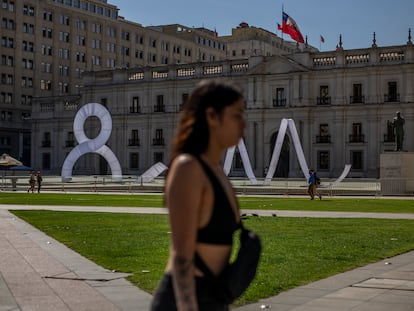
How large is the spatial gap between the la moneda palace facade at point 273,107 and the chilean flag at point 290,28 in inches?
72.2

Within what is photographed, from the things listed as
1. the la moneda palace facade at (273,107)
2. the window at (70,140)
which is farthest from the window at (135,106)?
the window at (70,140)

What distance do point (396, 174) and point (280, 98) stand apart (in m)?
35.4

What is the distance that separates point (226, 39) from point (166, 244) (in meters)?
128

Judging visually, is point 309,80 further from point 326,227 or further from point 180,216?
point 180,216

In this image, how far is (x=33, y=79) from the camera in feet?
342

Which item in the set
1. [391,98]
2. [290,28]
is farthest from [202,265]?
[290,28]

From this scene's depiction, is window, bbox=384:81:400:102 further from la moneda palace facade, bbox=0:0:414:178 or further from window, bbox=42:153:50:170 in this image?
window, bbox=42:153:50:170

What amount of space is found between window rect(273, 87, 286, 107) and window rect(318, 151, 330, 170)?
6.82 meters

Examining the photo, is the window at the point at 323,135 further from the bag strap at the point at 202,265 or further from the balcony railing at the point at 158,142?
the bag strap at the point at 202,265

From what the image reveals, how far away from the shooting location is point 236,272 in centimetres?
395

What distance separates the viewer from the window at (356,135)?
72625 millimetres

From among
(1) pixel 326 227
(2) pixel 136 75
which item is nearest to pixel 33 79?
(2) pixel 136 75

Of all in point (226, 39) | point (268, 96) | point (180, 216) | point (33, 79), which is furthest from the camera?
point (226, 39)

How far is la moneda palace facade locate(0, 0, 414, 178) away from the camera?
71500mm
